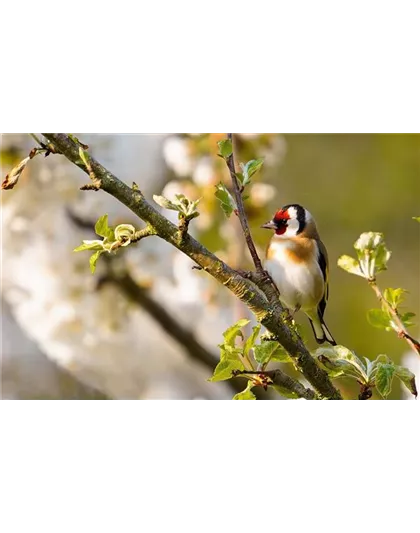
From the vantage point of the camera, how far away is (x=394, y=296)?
0.91m

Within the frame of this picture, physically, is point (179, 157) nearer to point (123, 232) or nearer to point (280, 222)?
point (280, 222)

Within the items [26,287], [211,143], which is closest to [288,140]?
[211,143]

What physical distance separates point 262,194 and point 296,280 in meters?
0.33

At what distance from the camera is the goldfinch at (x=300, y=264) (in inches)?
52.4

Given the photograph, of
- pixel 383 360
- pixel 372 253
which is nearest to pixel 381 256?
pixel 372 253

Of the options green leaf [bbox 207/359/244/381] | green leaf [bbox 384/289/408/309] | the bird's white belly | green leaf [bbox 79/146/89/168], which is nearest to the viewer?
green leaf [bbox 79/146/89/168]

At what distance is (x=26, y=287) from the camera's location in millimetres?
1660

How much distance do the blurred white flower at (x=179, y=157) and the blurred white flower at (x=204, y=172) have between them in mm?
18

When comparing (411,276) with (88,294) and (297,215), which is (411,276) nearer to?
(297,215)

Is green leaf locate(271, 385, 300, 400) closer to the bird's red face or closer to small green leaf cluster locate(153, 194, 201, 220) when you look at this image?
small green leaf cluster locate(153, 194, 201, 220)

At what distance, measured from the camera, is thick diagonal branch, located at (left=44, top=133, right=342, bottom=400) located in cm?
72

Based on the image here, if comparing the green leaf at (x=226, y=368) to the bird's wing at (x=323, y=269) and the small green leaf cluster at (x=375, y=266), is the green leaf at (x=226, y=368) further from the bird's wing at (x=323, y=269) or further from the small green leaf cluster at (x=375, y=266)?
the bird's wing at (x=323, y=269)

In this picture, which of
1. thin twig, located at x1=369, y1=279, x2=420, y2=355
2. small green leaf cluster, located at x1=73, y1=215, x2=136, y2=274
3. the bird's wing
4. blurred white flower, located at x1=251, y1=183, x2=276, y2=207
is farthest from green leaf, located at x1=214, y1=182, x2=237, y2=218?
blurred white flower, located at x1=251, y1=183, x2=276, y2=207

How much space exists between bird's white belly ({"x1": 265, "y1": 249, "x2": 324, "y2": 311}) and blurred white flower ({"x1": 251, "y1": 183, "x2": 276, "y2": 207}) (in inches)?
9.8
